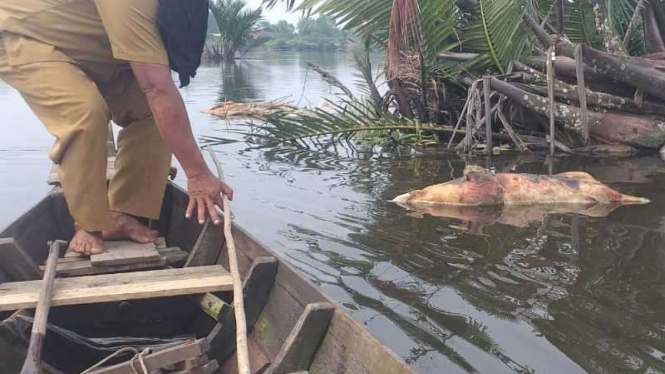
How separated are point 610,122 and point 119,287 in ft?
28.8

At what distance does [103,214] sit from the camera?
3625 millimetres

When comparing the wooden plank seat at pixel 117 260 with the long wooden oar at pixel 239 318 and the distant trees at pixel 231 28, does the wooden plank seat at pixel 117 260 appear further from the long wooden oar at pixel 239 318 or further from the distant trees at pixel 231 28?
the distant trees at pixel 231 28

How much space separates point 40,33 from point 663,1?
375 inches

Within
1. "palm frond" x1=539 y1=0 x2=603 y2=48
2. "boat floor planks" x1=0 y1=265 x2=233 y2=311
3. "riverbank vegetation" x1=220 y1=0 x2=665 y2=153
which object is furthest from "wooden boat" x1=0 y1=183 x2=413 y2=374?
"palm frond" x1=539 y1=0 x2=603 y2=48

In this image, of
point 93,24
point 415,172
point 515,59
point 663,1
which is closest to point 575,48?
point 515,59

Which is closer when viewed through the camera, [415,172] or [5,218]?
[5,218]

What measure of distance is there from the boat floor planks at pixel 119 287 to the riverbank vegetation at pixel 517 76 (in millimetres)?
5751

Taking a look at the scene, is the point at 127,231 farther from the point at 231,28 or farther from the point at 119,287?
the point at 231,28

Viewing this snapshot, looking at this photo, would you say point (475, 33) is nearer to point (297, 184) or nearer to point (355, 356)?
point (297, 184)

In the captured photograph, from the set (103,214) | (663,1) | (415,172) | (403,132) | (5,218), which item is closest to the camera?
(103,214)

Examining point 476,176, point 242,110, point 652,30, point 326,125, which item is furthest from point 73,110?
point 242,110

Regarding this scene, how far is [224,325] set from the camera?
3.00 metres

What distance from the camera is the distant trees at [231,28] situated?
128 feet

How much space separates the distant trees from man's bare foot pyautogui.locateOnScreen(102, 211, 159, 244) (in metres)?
32.4
